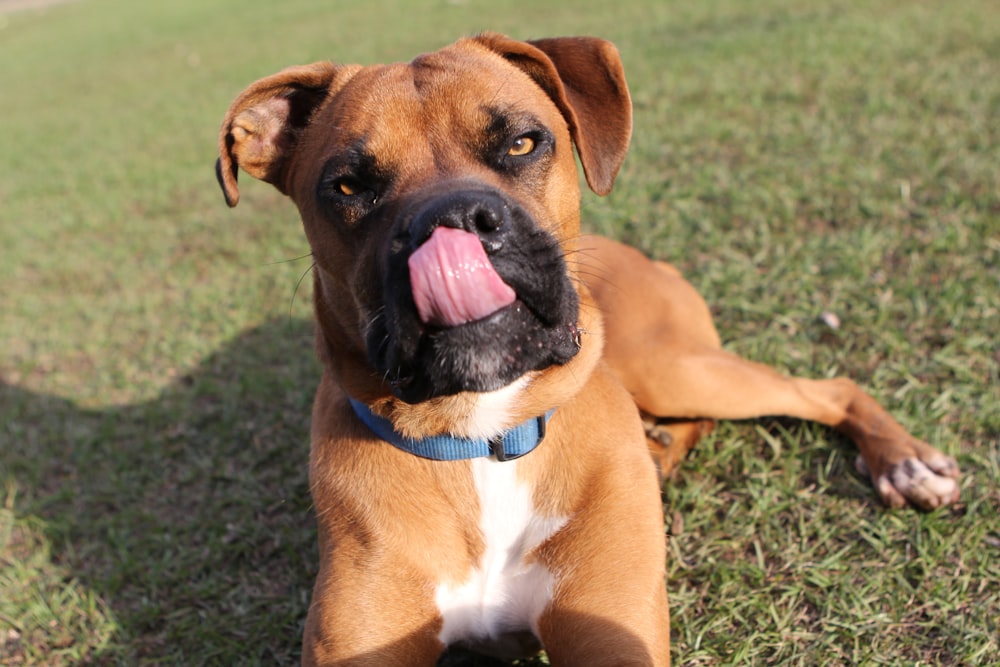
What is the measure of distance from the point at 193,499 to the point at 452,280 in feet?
9.01

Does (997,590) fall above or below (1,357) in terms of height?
above

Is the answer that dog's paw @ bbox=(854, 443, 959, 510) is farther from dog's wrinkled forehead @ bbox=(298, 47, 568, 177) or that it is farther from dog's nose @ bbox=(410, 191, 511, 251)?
dog's nose @ bbox=(410, 191, 511, 251)

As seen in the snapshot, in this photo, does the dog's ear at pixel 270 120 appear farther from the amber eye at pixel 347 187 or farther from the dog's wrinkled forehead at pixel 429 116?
the amber eye at pixel 347 187

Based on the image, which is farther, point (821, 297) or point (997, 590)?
point (821, 297)

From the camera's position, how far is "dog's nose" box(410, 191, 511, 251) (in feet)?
7.84

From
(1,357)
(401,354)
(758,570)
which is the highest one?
(401,354)

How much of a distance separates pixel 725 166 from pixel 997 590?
429 cm

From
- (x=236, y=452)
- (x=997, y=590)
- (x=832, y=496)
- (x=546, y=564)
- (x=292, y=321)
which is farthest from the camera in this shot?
(x=292, y=321)

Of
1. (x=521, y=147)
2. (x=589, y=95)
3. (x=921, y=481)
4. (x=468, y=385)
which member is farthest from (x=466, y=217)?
(x=921, y=481)

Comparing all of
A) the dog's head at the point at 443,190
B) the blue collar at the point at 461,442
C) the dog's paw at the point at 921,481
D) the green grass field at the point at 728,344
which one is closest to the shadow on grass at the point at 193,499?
the green grass field at the point at 728,344

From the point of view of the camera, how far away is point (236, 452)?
4.71 meters

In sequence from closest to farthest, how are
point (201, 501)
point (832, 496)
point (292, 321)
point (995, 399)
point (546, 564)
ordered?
point (546, 564)
point (832, 496)
point (995, 399)
point (201, 501)
point (292, 321)

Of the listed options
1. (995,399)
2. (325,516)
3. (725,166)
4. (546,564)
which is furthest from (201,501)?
(725,166)

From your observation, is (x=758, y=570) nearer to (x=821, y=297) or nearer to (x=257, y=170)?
(x=821, y=297)
